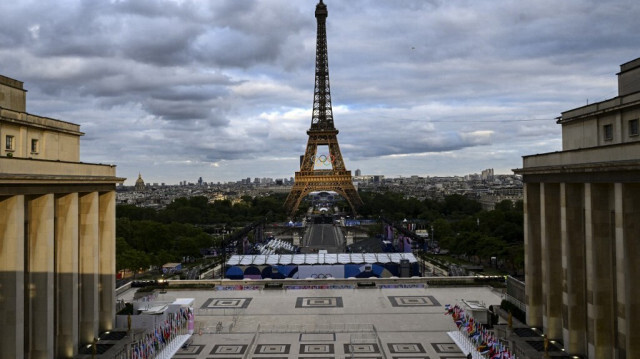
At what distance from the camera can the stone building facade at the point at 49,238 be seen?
21.1 metres

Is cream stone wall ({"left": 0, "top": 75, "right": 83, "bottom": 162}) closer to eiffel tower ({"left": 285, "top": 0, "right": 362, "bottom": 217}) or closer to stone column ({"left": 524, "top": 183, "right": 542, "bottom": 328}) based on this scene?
stone column ({"left": 524, "top": 183, "right": 542, "bottom": 328})

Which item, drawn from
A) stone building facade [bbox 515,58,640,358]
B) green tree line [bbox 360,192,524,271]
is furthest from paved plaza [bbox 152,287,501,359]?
green tree line [bbox 360,192,524,271]

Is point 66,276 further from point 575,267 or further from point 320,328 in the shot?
point 575,267

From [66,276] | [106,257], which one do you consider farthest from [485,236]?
[66,276]

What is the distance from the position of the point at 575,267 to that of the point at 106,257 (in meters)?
26.4

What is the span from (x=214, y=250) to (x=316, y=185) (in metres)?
38.6

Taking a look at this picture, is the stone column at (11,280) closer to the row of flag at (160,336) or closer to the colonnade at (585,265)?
the row of flag at (160,336)

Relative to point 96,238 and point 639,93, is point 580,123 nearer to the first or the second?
point 639,93

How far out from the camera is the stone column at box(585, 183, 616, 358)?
23359mm

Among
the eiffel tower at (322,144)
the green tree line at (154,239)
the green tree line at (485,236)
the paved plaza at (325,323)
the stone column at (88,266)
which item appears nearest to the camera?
the stone column at (88,266)

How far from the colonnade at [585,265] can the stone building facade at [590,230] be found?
41 millimetres

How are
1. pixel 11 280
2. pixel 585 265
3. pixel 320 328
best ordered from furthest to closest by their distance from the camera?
1. pixel 320 328
2. pixel 585 265
3. pixel 11 280

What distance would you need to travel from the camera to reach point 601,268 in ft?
76.7

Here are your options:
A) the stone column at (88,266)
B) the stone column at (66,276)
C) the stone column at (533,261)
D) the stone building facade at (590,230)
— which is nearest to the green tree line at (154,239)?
the stone column at (88,266)
